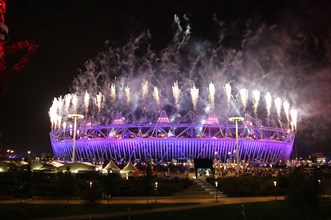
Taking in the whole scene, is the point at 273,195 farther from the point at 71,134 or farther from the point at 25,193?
the point at 71,134

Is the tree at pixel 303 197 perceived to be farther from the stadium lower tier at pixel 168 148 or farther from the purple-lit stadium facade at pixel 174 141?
the stadium lower tier at pixel 168 148

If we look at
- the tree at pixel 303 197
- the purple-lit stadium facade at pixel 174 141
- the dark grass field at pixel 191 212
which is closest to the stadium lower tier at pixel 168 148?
the purple-lit stadium facade at pixel 174 141

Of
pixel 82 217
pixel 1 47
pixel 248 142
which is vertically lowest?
pixel 82 217

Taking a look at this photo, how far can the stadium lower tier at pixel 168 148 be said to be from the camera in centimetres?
9888

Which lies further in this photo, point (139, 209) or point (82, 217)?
point (139, 209)

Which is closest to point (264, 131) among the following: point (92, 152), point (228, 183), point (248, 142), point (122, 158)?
point (248, 142)

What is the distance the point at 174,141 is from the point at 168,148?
351 centimetres

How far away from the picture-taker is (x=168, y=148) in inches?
3967

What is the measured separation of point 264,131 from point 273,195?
73.8 m

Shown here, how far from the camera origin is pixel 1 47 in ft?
185

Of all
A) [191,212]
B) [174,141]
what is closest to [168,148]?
[174,141]

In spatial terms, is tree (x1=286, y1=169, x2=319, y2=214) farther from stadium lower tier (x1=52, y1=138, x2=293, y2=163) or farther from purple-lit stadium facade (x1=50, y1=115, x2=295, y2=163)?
stadium lower tier (x1=52, y1=138, x2=293, y2=163)

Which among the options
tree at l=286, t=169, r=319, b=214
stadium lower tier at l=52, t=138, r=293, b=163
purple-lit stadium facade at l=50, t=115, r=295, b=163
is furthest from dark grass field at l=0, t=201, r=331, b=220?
stadium lower tier at l=52, t=138, r=293, b=163

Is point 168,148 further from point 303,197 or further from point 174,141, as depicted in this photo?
point 303,197
